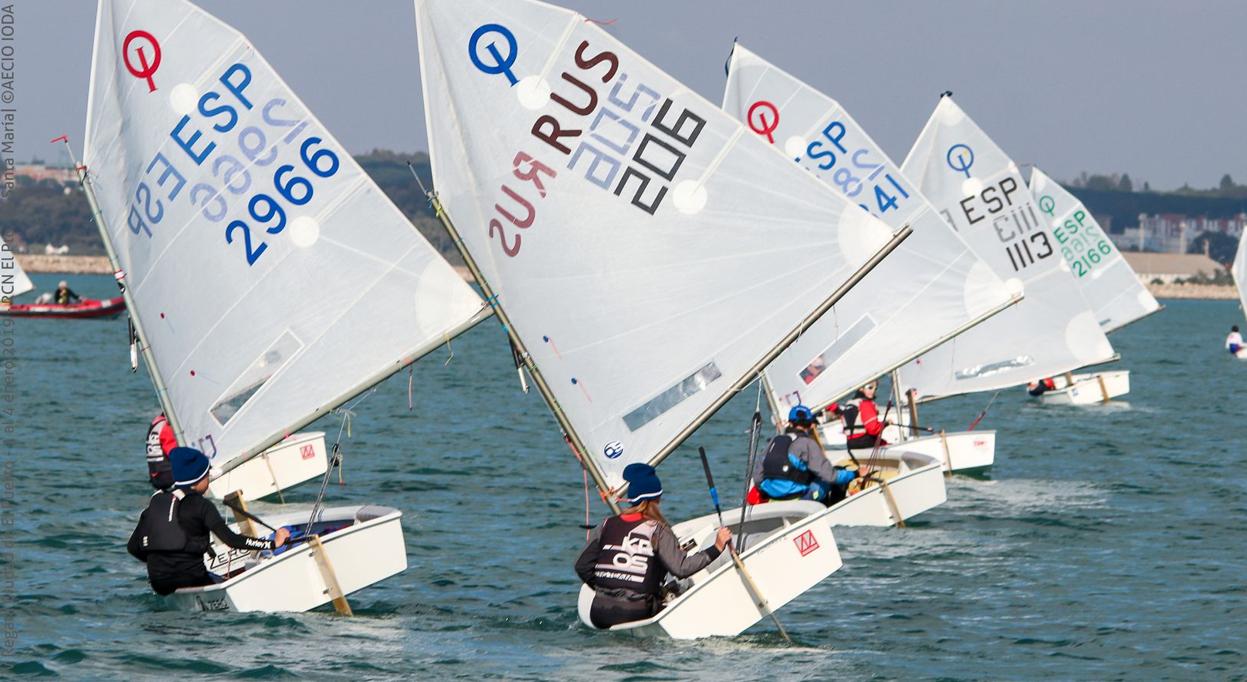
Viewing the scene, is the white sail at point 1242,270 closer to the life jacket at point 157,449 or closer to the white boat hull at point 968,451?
the white boat hull at point 968,451

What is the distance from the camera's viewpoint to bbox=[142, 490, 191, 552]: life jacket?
15.7m

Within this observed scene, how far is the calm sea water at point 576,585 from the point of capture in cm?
1486

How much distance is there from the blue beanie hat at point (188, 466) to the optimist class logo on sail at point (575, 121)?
3.52 meters

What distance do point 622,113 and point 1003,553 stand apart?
8.29 metres

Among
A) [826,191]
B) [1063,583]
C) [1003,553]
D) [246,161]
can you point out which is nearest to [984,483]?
[1003,553]

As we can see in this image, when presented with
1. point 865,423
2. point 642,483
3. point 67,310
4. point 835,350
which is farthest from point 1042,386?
point 67,310

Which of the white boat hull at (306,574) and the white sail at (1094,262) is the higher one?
the white sail at (1094,262)

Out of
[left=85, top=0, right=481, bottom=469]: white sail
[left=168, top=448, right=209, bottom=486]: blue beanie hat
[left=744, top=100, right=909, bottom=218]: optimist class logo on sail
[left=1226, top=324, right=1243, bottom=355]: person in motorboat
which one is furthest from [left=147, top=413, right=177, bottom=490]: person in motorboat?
[left=1226, top=324, right=1243, bottom=355]: person in motorboat

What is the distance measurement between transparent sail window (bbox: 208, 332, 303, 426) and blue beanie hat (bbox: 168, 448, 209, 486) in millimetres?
2259

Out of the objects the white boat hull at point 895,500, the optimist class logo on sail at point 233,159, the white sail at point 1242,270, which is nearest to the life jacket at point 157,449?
the optimist class logo on sail at point 233,159

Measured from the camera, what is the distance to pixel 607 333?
55.8 feet

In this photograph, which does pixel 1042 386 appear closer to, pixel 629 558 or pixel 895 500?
pixel 895 500

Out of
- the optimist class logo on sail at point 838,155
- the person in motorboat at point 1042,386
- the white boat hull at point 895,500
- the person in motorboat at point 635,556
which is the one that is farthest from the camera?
the person in motorboat at point 1042,386

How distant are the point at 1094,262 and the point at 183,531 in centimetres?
3935
